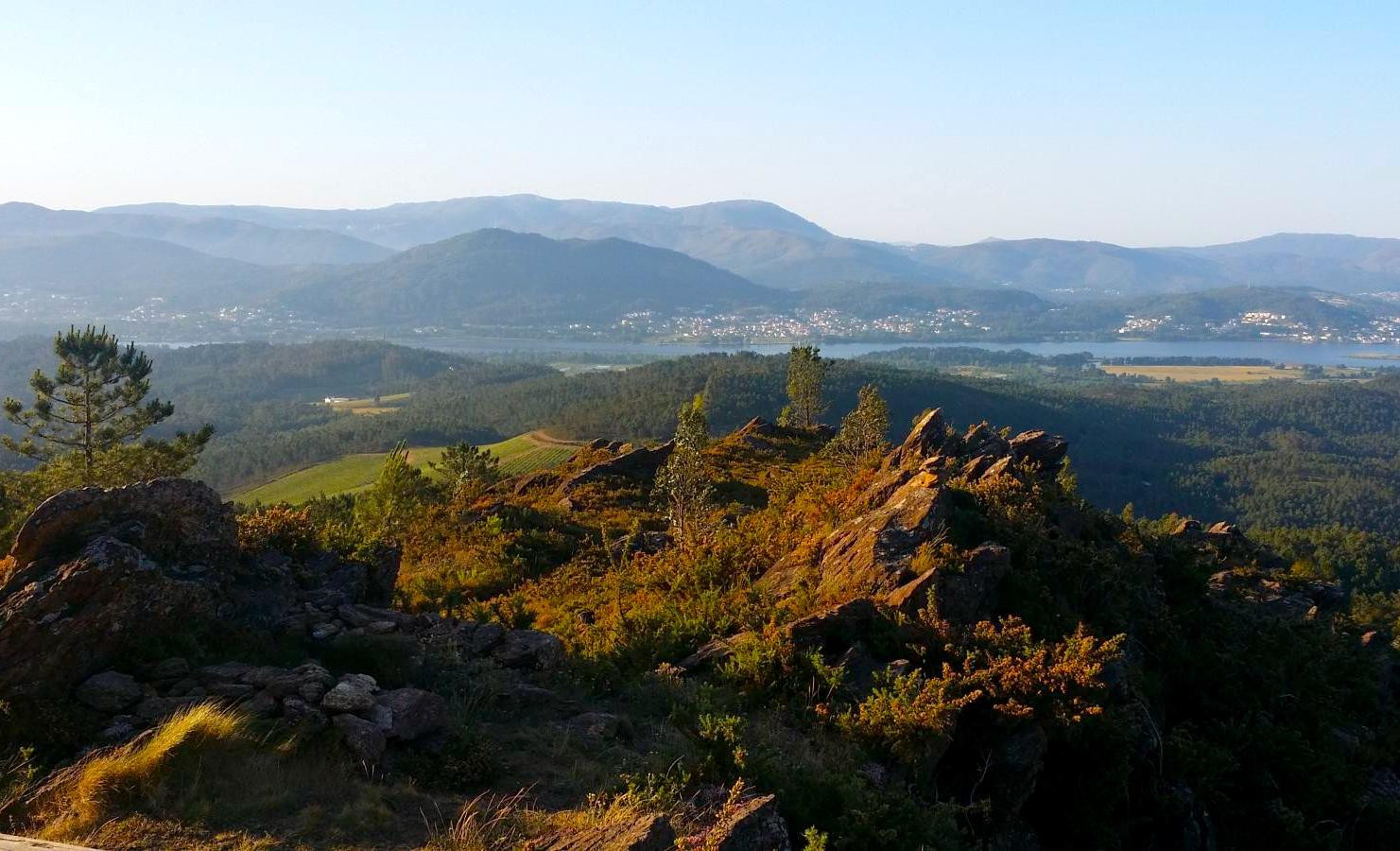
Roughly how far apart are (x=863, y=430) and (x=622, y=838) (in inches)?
1098

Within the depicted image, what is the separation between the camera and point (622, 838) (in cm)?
646

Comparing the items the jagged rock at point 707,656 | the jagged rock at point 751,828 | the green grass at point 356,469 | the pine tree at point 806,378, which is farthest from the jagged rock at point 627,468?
the green grass at point 356,469

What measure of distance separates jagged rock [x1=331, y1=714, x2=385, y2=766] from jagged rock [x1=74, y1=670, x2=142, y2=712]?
2169 mm

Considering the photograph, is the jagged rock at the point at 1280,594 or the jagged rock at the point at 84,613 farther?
the jagged rock at the point at 1280,594

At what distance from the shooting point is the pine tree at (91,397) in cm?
2806

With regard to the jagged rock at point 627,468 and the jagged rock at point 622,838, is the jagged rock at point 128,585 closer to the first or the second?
the jagged rock at point 622,838

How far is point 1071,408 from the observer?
150 meters

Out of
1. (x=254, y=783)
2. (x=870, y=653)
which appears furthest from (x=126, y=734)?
(x=870, y=653)

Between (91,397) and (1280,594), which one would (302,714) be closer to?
(1280,594)

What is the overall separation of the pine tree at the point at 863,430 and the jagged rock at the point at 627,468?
7.23 m

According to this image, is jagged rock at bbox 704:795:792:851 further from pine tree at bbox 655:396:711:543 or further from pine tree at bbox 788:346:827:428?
pine tree at bbox 788:346:827:428

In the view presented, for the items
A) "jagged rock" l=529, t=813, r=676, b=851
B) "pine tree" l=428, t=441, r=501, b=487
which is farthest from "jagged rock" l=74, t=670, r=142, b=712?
"pine tree" l=428, t=441, r=501, b=487

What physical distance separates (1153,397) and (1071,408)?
42179 millimetres

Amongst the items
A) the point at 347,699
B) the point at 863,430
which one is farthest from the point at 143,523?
the point at 863,430
